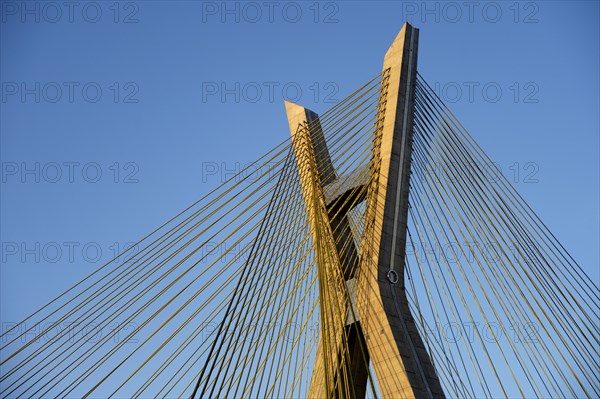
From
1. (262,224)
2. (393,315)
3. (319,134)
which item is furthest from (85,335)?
(319,134)

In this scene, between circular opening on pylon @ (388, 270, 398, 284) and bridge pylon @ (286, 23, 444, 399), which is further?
circular opening on pylon @ (388, 270, 398, 284)

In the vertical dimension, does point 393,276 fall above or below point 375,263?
below

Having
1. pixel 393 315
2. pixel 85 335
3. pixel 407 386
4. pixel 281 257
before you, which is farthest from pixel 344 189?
pixel 85 335

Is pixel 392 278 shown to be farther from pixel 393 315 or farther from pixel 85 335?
pixel 85 335

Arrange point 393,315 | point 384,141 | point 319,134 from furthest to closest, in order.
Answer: point 319,134 < point 384,141 < point 393,315

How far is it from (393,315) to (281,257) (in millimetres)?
2367

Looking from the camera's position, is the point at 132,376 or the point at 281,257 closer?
the point at 132,376

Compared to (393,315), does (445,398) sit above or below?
below

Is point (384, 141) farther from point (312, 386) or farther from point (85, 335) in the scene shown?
point (85, 335)

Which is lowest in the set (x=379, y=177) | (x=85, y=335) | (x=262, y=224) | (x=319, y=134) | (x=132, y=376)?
(x=132, y=376)

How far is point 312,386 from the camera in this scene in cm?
1352

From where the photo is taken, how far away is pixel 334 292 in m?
13.4

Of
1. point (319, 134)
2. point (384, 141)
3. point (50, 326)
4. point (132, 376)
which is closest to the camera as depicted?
point (132, 376)

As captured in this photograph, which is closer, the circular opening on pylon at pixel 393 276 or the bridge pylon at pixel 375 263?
the bridge pylon at pixel 375 263
